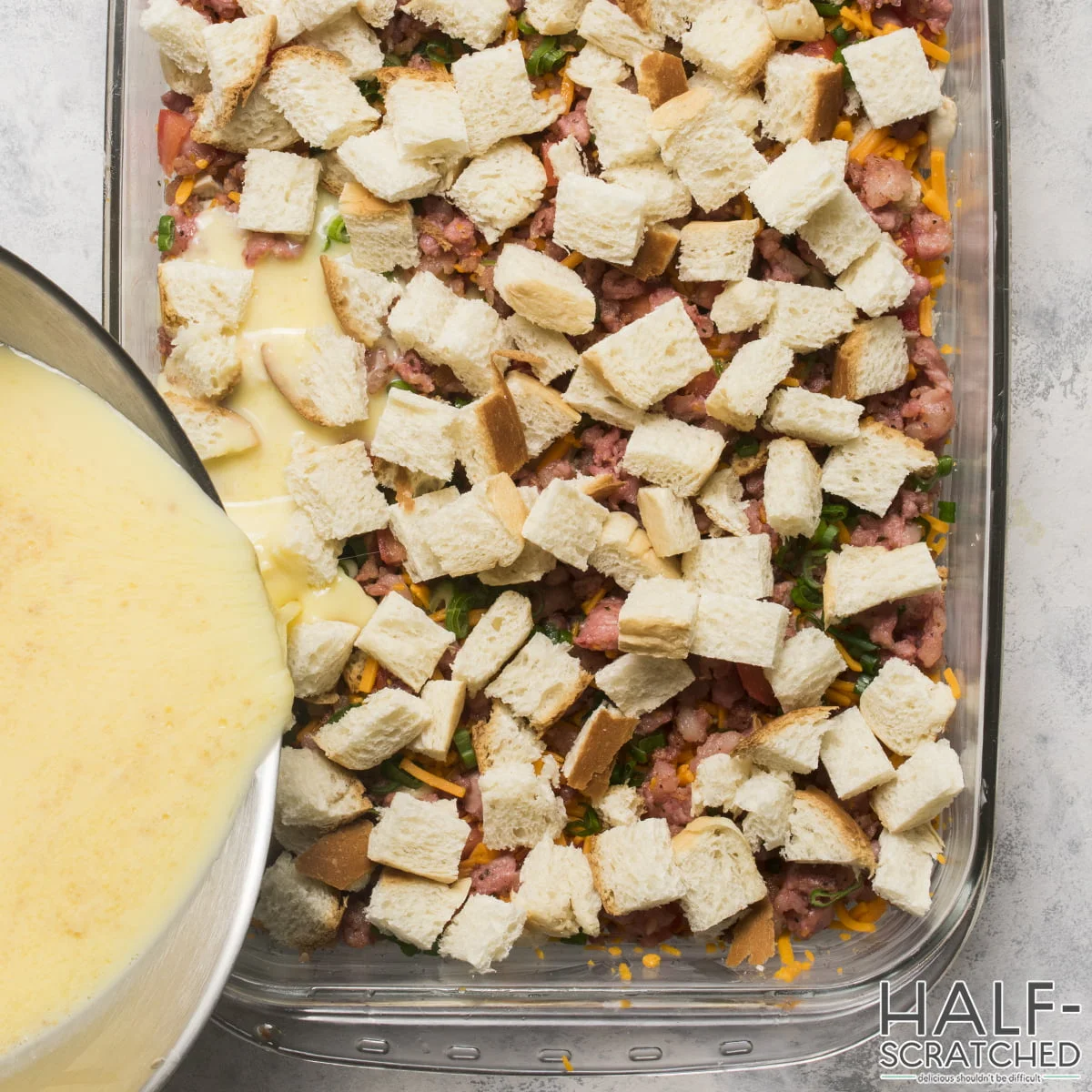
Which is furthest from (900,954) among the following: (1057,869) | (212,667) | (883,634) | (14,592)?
(14,592)

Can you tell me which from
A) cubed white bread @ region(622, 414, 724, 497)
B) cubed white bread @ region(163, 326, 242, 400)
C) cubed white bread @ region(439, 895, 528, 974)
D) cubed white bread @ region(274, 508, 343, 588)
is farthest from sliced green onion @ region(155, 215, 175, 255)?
cubed white bread @ region(439, 895, 528, 974)

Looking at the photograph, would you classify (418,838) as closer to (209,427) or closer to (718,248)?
(209,427)

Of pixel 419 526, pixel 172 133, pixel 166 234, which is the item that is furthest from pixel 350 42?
pixel 419 526

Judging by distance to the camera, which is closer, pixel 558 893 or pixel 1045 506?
pixel 558 893

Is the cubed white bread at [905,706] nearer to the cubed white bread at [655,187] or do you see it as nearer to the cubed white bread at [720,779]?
the cubed white bread at [720,779]

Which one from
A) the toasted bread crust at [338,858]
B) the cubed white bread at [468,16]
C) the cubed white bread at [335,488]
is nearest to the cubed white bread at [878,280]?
the cubed white bread at [468,16]

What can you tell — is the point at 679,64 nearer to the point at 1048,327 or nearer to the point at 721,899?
the point at 1048,327

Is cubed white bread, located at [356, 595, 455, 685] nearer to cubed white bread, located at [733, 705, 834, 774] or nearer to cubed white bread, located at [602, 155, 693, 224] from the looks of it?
cubed white bread, located at [733, 705, 834, 774]
